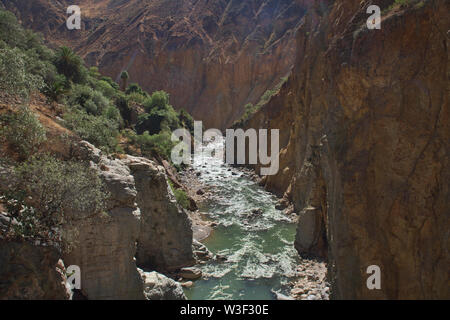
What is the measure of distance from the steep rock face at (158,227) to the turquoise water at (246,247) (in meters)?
1.39

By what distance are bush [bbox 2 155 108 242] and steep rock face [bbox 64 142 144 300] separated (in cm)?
70

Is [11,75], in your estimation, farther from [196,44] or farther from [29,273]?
[196,44]

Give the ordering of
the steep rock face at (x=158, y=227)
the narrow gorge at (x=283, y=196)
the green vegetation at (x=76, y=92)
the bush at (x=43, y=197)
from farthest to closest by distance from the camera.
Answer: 1. the steep rock face at (x=158, y=227)
2. the green vegetation at (x=76, y=92)
3. the narrow gorge at (x=283, y=196)
4. the bush at (x=43, y=197)

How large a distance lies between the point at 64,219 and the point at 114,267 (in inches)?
101

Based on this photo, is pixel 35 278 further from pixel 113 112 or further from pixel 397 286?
pixel 113 112

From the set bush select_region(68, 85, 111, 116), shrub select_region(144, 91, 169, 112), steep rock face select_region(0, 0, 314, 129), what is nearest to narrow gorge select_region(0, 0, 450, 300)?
bush select_region(68, 85, 111, 116)

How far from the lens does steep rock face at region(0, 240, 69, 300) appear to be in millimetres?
7954

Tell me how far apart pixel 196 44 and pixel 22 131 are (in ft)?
232

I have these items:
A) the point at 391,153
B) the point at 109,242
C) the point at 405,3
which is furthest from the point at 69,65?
the point at 391,153

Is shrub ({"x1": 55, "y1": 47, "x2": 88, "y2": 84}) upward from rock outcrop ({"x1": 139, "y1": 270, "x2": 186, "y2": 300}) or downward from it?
upward

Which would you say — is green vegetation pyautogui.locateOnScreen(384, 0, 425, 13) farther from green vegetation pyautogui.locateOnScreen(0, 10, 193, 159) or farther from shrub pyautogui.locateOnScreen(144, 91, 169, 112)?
shrub pyautogui.locateOnScreen(144, 91, 169, 112)

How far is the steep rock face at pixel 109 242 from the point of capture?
35.5 ft

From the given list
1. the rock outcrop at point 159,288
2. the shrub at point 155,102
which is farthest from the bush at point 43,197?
the shrub at point 155,102

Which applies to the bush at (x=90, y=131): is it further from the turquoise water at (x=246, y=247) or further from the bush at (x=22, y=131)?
the turquoise water at (x=246, y=247)
